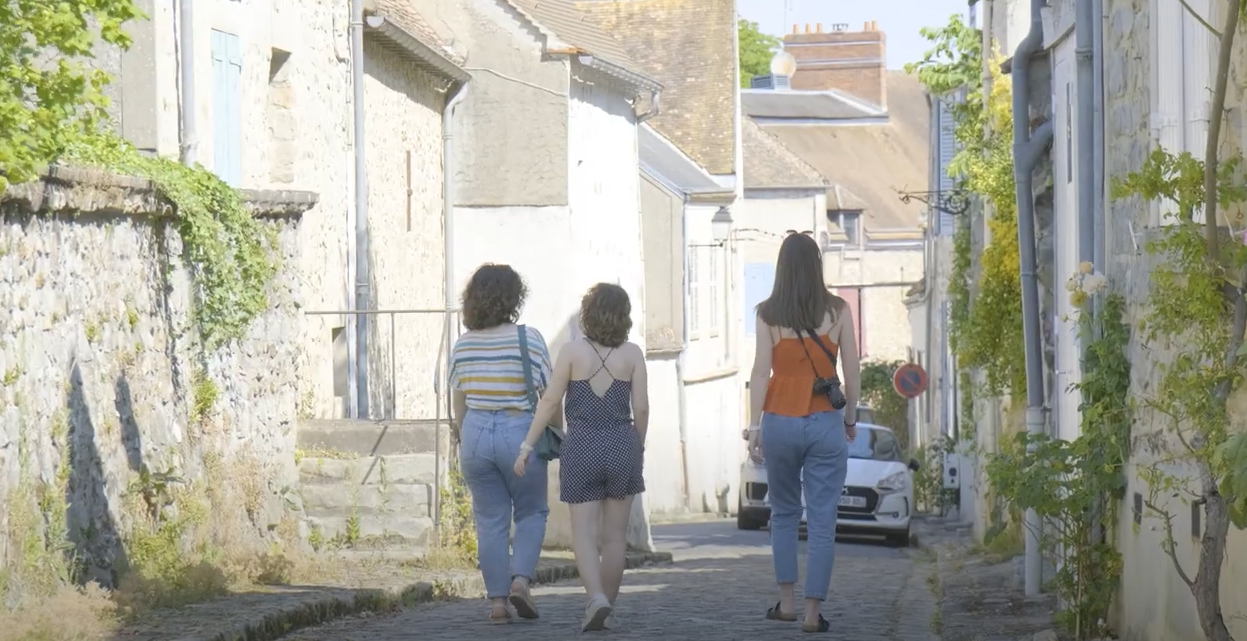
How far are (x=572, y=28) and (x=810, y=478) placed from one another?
16.2 meters

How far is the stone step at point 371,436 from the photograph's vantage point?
13781 mm

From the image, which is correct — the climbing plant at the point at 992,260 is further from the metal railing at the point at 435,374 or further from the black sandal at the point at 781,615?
the black sandal at the point at 781,615

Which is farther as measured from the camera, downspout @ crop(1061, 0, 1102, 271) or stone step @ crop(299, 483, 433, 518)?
stone step @ crop(299, 483, 433, 518)

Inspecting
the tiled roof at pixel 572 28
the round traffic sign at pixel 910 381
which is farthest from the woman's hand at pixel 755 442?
the round traffic sign at pixel 910 381

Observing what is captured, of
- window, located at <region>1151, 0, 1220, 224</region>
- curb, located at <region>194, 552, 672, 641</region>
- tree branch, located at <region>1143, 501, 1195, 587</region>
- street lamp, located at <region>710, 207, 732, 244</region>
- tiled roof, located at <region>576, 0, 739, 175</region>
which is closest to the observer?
tree branch, located at <region>1143, 501, 1195, 587</region>

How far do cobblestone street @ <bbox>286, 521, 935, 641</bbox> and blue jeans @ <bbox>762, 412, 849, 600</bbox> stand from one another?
36cm

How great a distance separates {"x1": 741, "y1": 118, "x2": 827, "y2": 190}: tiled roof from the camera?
48656mm

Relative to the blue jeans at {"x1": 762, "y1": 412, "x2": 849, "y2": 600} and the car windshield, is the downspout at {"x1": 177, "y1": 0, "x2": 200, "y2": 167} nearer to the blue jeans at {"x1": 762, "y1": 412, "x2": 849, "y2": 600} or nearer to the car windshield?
the blue jeans at {"x1": 762, "y1": 412, "x2": 849, "y2": 600}

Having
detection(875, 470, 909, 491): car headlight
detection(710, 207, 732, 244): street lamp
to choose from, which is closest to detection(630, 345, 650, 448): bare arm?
detection(875, 470, 909, 491): car headlight

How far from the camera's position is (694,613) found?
10.0 meters

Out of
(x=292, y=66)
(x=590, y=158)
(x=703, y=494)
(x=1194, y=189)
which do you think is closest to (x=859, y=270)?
(x=703, y=494)

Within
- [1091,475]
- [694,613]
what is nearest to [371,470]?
[694,613]

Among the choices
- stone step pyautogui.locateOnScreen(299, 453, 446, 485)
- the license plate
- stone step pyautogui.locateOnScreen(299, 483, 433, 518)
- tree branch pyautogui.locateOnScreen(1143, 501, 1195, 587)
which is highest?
tree branch pyautogui.locateOnScreen(1143, 501, 1195, 587)

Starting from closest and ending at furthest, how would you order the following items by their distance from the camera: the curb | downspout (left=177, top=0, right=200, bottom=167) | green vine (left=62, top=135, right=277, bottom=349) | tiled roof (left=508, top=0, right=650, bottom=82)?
the curb → green vine (left=62, top=135, right=277, bottom=349) → downspout (left=177, top=0, right=200, bottom=167) → tiled roof (left=508, top=0, right=650, bottom=82)
